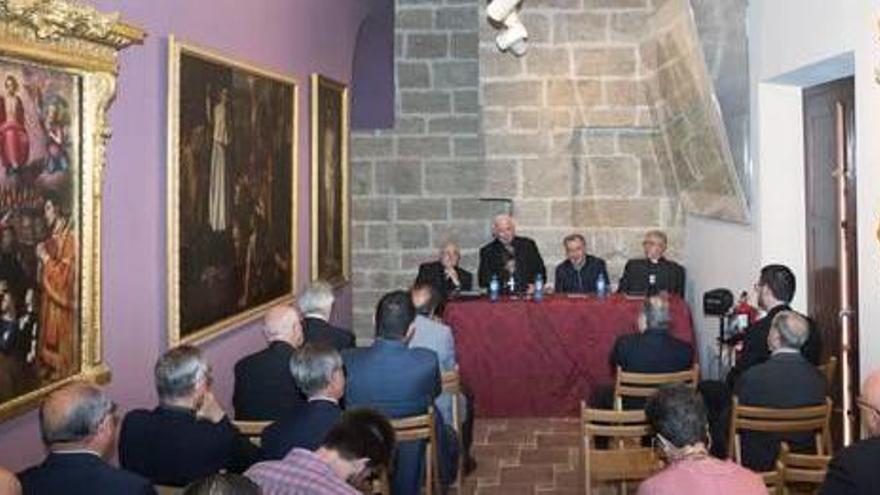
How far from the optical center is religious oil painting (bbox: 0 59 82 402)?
3.72m

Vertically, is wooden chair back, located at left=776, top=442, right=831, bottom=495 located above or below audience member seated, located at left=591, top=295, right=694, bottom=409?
below

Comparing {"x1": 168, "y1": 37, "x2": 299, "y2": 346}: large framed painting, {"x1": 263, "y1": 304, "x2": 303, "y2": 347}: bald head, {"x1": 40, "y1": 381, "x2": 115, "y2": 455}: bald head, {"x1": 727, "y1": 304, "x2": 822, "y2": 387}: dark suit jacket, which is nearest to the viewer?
{"x1": 40, "y1": 381, "x2": 115, "y2": 455}: bald head

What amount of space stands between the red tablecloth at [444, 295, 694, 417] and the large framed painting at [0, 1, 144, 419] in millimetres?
4447

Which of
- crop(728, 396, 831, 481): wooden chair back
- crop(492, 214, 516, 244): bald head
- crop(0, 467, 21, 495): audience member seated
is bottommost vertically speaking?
crop(728, 396, 831, 481): wooden chair back

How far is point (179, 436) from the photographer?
12.3 feet

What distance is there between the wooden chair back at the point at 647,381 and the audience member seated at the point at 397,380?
126 cm

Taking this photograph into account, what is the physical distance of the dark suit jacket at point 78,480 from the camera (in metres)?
3.01

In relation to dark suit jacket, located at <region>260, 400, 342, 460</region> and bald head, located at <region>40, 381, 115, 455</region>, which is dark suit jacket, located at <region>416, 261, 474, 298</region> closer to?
dark suit jacket, located at <region>260, 400, 342, 460</region>

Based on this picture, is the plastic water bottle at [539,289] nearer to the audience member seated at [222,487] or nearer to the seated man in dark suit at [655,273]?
the seated man in dark suit at [655,273]

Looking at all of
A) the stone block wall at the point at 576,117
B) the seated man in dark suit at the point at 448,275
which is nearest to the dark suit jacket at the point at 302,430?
the seated man in dark suit at the point at 448,275

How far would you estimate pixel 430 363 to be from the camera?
5348 mm

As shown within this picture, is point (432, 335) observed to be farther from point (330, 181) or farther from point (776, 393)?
point (330, 181)

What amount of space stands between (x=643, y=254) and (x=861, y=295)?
16.8 ft

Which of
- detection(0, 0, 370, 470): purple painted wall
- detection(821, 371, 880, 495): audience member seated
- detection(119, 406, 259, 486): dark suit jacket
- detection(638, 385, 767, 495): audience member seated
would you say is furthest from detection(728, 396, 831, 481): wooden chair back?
detection(0, 0, 370, 470): purple painted wall
